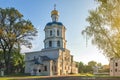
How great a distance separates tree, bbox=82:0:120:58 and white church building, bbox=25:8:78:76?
1405 inches

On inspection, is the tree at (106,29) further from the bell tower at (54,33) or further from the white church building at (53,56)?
the bell tower at (54,33)

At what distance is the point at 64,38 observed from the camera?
239 feet

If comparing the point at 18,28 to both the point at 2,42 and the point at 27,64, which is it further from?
the point at 27,64

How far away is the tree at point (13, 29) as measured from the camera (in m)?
55.4

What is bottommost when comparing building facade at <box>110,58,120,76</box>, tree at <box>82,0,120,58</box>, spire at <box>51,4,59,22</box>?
building facade at <box>110,58,120,76</box>

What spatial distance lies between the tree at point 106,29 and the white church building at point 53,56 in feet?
117

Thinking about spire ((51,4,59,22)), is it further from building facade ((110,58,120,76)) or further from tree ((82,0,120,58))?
tree ((82,0,120,58))

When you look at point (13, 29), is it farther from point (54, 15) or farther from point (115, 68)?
point (115, 68)

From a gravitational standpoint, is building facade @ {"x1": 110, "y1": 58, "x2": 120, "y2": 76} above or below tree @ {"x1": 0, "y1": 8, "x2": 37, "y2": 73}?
below

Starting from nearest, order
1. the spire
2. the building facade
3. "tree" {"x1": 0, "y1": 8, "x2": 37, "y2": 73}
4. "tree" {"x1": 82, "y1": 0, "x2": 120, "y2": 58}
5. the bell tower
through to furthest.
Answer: "tree" {"x1": 82, "y1": 0, "x2": 120, "y2": 58}, "tree" {"x1": 0, "y1": 8, "x2": 37, "y2": 73}, the building facade, the bell tower, the spire

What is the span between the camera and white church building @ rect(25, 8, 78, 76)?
63156 mm

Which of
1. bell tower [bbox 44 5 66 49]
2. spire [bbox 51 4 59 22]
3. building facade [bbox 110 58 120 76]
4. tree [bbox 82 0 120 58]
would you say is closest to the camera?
tree [bbox 82 0 120 58]

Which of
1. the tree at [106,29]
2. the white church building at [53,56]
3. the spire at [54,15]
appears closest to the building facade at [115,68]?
the white church building at [53,56]

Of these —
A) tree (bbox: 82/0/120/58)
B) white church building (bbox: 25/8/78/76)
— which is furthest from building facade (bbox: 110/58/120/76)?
tree (bbox: 82/0/120/58)
